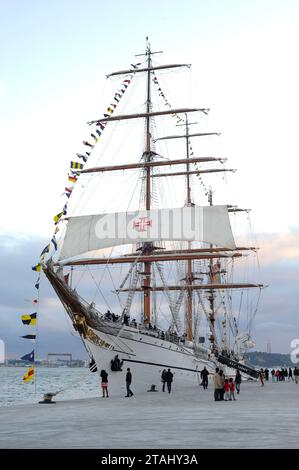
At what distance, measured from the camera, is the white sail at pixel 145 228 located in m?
43.4

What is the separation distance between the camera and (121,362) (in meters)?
32.1

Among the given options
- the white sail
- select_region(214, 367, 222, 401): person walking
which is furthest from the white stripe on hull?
select_region(214, 367, 222, 401): person walking

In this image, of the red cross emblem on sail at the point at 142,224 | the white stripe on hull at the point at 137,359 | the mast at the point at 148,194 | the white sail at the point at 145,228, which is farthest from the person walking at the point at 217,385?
the red cross emblem on sail at the point at 142,224

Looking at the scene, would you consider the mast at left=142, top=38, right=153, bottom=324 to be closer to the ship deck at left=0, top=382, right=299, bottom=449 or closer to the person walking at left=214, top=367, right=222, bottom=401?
the person walking at left=214, top=367, right=222, bottom=401

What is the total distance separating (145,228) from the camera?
43406 mm

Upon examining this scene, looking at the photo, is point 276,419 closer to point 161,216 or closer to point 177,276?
point 161,216

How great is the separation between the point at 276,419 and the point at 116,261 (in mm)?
29369

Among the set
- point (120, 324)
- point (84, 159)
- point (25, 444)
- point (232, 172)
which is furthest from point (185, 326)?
point (25, 444)

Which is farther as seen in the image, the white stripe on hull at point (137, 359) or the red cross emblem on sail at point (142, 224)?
the red cross emblem on sail at point (142, 224)

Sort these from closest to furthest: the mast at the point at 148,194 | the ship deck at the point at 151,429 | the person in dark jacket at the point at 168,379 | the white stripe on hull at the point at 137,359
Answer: the ship deck at the point at 151,429
the person in dark jacket at the point at 168,379
the white stripe on hull at the point at 137,359
the mast at the point at 148,194

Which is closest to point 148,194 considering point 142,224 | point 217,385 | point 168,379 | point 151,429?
point 142,224

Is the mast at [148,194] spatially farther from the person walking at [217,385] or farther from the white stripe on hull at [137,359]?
the person walking at [217,385]

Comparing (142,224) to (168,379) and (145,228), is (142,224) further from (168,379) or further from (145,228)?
(168,379)

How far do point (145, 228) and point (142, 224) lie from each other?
40 cm
